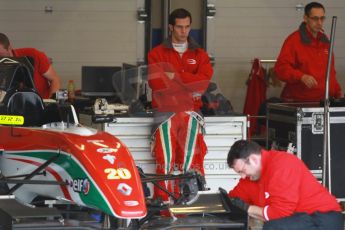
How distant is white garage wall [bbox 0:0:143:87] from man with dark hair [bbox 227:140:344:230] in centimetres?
631

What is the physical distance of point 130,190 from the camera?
699 cm

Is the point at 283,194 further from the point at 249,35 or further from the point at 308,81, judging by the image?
the point at 249,35

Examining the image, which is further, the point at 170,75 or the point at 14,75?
the point at 170,75

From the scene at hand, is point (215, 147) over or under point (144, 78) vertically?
under

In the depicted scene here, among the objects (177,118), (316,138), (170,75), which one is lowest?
(316,138)

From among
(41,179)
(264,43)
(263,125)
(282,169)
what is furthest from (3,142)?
(264,43)

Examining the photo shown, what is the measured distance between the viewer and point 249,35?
13.7 meters

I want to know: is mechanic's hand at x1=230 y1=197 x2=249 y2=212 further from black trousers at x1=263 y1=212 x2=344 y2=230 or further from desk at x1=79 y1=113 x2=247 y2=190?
desk at x1=79 y1=113 x2=247 y2=190

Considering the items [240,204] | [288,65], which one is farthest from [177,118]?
[240,204]

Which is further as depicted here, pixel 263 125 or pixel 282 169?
pixel 263 125

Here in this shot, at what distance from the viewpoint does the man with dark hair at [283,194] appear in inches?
279

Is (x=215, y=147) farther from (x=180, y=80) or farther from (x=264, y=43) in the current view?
(x=264, y=43)

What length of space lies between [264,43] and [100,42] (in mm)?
2072

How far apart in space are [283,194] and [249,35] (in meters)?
6.84
